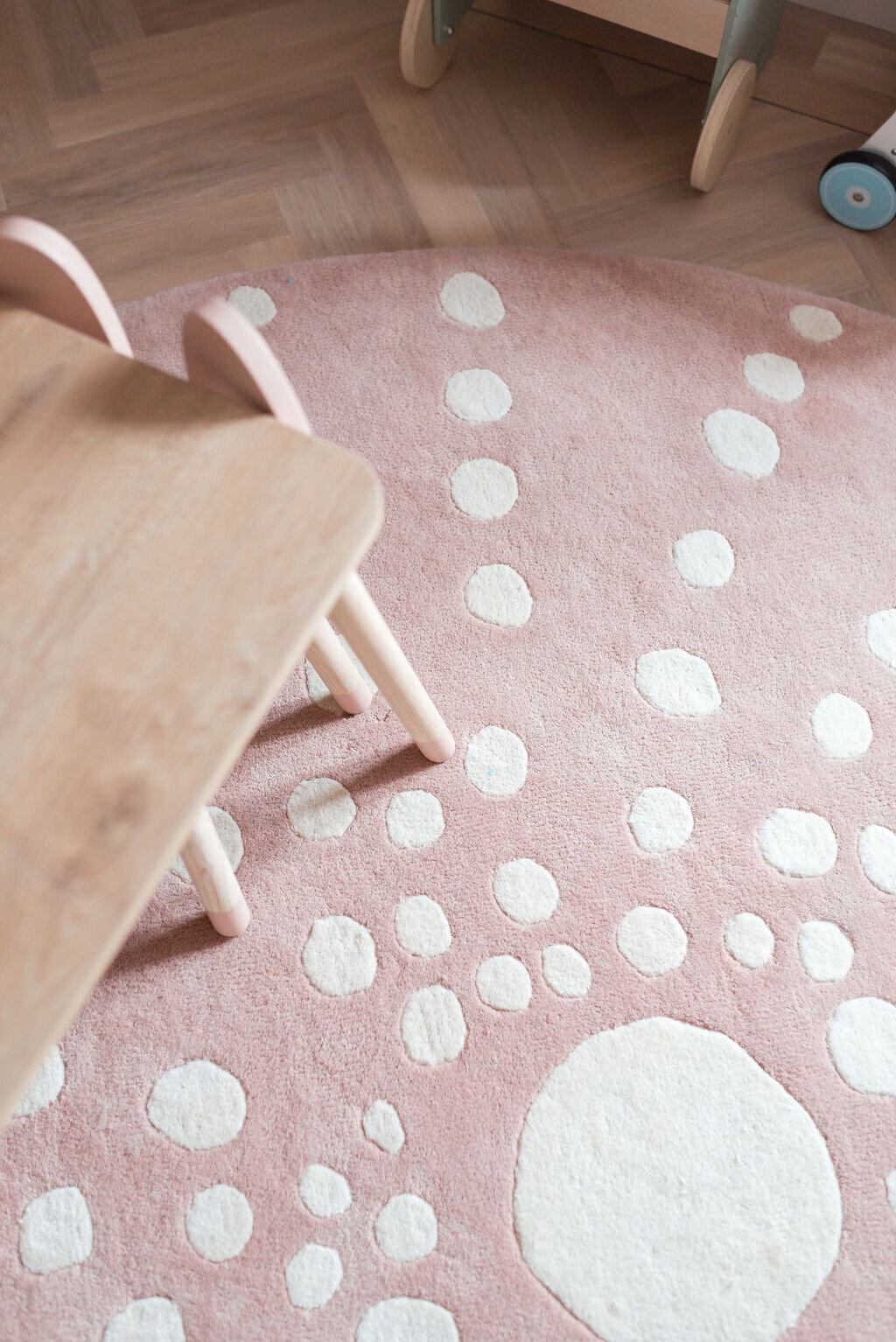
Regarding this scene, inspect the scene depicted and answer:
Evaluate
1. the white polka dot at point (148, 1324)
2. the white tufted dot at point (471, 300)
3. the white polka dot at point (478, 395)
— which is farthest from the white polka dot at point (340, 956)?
the white tufted dot at point (471, 300)

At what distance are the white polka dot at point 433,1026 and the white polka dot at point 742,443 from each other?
2.44 ft

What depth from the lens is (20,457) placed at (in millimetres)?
755

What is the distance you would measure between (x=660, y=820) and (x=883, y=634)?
0.36 meters

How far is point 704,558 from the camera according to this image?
129cm

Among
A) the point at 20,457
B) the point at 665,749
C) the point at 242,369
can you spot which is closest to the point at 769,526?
the point at 665,749

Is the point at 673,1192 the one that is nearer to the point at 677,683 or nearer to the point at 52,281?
the point at 677,683

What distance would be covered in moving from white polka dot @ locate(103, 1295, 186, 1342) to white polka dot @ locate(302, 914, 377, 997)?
0.31 m

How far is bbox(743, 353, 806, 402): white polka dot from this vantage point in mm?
1379

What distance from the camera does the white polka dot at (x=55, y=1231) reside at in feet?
3.28

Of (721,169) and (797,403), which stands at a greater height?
(721,169)

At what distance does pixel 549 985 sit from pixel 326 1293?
0.35m

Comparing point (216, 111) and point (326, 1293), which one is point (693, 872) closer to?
point (326, 1293)

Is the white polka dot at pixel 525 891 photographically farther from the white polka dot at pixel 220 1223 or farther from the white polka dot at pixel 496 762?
the white polka dot at pixel 220 1223

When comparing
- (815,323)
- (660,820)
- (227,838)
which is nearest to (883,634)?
(660,820)
